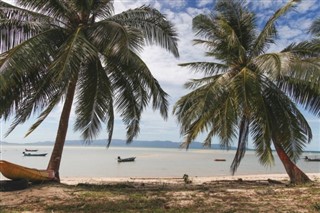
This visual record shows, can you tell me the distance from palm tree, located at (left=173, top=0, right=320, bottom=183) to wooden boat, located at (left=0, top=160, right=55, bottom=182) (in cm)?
499

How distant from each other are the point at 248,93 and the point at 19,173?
7.56 meters

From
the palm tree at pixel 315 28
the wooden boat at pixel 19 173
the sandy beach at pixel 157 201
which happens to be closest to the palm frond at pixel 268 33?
the palm tree at pixel 315 28

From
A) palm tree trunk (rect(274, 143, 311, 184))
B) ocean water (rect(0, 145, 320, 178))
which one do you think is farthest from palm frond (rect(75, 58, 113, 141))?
palm tree trunk (rect(274, 143, 311, 184))

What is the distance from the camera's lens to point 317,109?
38.3 feet

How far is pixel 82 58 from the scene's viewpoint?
9.77 m

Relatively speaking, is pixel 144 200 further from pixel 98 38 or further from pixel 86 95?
pixel 98 38

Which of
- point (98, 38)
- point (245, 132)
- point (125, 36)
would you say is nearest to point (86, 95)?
point (98, 38)

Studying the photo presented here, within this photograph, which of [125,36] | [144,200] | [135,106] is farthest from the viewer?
[135,106]

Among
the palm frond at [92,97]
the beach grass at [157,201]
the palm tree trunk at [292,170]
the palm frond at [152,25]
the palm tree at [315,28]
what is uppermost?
the palm tree at [315,28]

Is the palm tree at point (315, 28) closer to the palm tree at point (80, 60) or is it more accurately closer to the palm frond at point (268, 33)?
the palm frond at point (268, 33)

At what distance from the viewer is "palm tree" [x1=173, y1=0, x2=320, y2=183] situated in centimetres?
1137

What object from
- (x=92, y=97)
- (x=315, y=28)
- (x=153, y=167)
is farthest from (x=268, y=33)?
(x=153, y=167)

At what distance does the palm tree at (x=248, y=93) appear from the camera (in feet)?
37.3

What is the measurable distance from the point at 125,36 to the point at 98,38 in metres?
1.84
